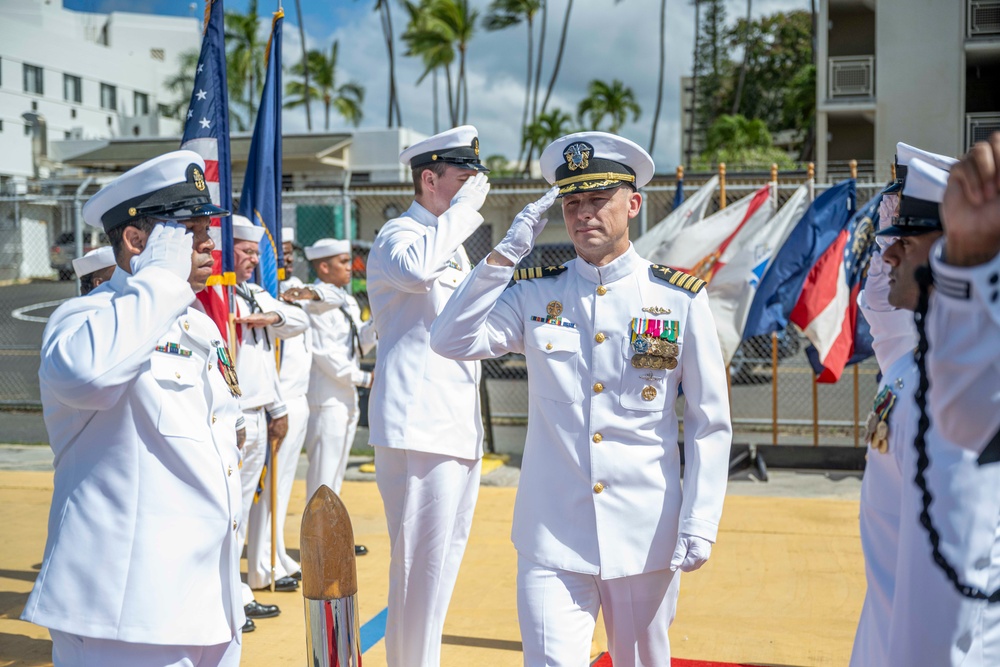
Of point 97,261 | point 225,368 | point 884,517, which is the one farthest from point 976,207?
point 97,261

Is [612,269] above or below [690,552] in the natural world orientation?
above

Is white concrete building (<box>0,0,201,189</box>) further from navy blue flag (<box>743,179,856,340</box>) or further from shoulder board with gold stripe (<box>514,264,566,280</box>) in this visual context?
shoulder board with gold stripe (<box>514,264,566,280</box>)

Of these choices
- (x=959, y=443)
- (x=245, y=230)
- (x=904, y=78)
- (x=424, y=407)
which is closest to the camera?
(x=959, y=443)

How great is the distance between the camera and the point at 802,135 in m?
43.4

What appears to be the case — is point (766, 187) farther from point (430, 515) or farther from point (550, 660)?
point (550, 660)

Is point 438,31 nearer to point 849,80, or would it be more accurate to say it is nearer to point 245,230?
point 849,80

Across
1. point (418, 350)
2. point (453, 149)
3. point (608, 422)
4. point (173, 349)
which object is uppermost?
point (453, 149)

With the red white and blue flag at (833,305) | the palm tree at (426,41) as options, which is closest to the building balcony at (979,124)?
the red white and blue flag at (833,305)

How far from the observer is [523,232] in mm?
3332

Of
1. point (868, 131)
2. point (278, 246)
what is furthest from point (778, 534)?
point (868, 131)

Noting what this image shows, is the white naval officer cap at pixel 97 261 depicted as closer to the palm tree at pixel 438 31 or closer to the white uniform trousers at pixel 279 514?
the white uniform trousers at pixel 279 514

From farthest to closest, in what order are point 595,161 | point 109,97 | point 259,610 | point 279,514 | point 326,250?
1. point 109,97
2. point 326,250
3. point 279,514
4. point 259,610
5. point 595,161

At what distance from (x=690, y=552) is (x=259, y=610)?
3.31 meters

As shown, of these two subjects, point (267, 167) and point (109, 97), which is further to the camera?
point (109, 97)
